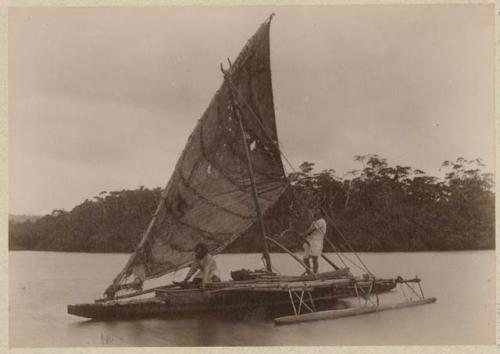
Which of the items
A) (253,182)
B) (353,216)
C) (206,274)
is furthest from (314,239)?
(353,216)

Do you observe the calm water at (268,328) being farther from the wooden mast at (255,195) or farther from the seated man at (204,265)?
A: the wooden mast at (255,195)

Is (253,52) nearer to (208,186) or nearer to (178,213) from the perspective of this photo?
(208,186)

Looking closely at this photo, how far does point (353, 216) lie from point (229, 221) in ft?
54.7

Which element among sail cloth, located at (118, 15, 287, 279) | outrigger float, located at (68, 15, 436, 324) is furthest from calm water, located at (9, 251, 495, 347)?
sail cloth, located at (118, 15, 287, 279)

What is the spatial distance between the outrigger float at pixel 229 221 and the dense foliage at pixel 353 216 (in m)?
11.0

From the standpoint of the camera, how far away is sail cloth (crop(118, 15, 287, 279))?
1023 cm

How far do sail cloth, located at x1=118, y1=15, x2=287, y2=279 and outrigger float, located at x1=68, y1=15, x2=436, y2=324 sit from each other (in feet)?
0.06

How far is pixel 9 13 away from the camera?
32.1ft

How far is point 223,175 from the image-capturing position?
11164 millimetres

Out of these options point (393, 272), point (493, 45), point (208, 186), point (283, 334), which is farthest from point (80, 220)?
point (493, 45)

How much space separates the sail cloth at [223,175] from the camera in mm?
10234

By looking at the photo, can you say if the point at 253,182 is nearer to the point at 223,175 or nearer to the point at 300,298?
the point at 223,175

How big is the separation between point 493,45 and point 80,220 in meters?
16.4

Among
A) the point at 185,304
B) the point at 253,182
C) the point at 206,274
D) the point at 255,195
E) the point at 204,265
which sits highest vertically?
the point at 253,182
